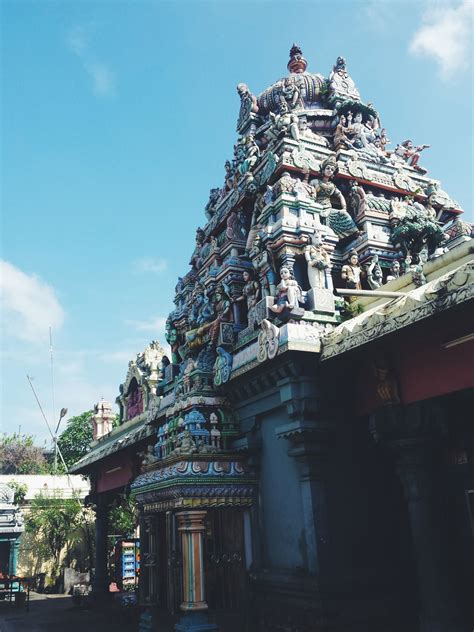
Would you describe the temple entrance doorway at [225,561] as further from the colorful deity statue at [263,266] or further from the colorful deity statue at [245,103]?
the colorful deity statue at [245,103]

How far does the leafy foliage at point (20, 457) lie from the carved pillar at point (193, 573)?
155 feet

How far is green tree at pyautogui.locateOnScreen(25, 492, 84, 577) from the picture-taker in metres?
34.9

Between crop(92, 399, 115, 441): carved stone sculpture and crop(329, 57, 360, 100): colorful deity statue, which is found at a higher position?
crop(329, 57, 360, 100): colorful deity statue

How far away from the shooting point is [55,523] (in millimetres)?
34844

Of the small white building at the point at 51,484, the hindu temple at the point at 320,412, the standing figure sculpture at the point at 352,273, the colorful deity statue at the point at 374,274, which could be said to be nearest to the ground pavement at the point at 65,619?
the hindu temple at the point at 320,412

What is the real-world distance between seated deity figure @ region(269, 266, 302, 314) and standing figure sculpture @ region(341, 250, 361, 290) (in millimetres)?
1799

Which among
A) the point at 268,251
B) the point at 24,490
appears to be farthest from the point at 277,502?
the point at 24,490

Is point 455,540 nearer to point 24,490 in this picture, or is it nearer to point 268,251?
point 268,251

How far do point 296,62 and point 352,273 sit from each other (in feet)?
33.4

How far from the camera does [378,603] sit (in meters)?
10.4

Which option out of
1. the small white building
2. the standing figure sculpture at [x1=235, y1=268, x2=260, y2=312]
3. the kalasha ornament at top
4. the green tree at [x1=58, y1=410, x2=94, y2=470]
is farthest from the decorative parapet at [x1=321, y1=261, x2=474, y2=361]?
the green tree at [x1=58, y1=410, x2=94, y2=470]

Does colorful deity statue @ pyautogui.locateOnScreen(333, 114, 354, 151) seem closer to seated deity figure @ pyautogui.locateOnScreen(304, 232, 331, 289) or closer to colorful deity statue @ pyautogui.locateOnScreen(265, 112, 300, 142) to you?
colorful deity statue @ pyautogui.locateOnScreen(265, 112, 300, 142)

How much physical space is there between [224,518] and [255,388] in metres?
3.23

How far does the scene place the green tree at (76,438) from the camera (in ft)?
172
